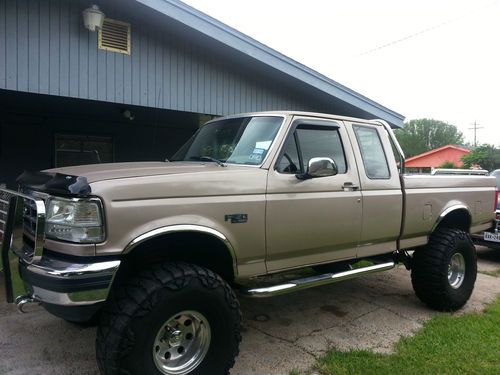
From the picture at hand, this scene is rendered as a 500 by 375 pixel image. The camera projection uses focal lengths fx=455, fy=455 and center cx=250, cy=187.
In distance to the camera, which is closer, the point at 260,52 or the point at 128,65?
the point at 128,65

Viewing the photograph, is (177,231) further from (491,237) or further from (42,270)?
(491,237)

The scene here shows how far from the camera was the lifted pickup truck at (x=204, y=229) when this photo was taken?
2.81 meters

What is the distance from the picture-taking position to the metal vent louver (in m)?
6.50

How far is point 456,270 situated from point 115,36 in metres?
5.63

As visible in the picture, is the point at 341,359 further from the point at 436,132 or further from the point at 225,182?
the point at 436,132

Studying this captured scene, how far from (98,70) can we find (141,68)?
719 millimetres

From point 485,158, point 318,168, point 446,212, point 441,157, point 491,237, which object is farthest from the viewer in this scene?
point 441,157

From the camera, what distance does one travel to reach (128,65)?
22.2 ft

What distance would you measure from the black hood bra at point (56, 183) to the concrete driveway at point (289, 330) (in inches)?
59.5

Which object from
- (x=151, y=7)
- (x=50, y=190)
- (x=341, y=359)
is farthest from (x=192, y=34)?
(x=341, y=359)

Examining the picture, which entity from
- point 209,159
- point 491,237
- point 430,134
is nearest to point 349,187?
point 209,159

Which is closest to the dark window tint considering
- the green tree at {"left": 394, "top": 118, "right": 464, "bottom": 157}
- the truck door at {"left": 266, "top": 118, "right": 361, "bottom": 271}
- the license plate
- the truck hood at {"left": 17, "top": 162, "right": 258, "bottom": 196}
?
the truck hood at {"left": 17, "top": 162, "right": 258, "bottom": 196}

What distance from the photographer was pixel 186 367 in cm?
316

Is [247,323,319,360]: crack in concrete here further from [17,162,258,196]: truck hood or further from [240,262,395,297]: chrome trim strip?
[17,162,258,196]: truck hood
